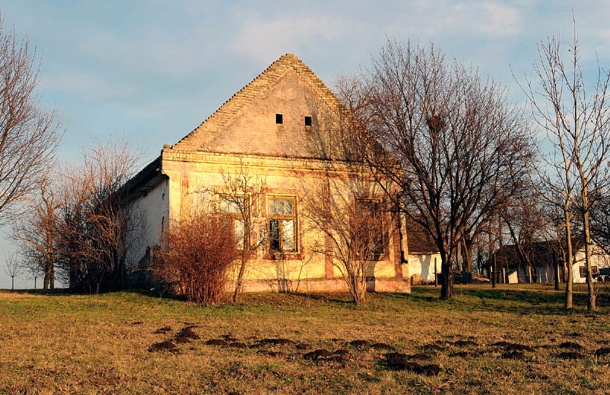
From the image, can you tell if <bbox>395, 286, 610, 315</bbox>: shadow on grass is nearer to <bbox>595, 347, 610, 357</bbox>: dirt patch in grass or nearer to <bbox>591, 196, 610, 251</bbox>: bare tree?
<bbox>591, 196, 610, 251</bbox>: bare tree

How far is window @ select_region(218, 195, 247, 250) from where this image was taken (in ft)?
61.4

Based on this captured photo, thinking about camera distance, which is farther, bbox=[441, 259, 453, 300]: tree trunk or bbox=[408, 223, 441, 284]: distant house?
bbox=[408, 223, 441, 284]: distant house

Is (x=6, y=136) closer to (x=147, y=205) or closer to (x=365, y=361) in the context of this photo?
(x=147, y=205)

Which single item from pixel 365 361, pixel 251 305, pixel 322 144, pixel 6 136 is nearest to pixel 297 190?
pixel 322 144

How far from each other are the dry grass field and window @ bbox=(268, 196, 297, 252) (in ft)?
12.5

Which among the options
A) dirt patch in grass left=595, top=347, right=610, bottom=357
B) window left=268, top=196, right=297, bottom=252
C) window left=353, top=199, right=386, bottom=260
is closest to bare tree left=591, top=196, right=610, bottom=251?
window left=353, top=199, right=386, bottom=260

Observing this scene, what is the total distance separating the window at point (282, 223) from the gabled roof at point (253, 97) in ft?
10.6

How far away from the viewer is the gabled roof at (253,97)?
65.8 ft

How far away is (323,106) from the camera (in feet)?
73.4

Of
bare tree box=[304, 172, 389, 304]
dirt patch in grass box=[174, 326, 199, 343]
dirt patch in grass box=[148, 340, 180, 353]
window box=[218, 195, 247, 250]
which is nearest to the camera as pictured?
dirt patch in grass box=[148, 340, 180, 353]

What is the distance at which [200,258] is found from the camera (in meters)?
16.8

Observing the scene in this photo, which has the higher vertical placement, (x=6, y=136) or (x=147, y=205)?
(x=6, y=136)

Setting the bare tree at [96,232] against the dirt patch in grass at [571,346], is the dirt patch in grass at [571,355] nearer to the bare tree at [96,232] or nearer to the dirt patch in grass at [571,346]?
the dirt patch in grass at [571,346]

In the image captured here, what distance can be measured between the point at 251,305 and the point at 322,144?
7.62 m
